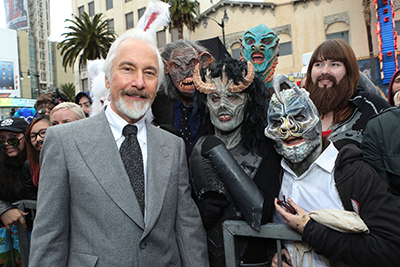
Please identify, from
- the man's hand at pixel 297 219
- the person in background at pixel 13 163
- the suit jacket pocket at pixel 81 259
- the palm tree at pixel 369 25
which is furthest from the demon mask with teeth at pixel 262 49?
the palm tree at pixel 369 25

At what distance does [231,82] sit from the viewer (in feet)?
6.72

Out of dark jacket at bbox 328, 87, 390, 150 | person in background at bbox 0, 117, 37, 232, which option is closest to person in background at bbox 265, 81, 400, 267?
dark jacket at bbox 328, 87, 390, 150

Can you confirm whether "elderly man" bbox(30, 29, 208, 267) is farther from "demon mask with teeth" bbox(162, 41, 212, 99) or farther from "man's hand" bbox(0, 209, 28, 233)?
"man's hand" bbox(0, 209, 28, 233)

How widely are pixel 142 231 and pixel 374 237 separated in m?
1.26

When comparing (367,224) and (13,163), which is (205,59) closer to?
(367,224)

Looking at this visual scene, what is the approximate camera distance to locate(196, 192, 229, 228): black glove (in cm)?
195

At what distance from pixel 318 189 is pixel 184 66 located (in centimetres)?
185

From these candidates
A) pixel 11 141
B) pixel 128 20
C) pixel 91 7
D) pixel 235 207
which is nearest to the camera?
pixel 235 207

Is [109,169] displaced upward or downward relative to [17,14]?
downward

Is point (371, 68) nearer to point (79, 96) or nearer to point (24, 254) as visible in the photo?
point (79, 96)

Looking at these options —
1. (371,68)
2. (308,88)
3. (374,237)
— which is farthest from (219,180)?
(371,68)

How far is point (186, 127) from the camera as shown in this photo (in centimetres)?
280

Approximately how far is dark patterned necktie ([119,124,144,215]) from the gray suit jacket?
0.05 meters

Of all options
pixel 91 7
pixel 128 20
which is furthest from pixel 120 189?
pixel 91 7
